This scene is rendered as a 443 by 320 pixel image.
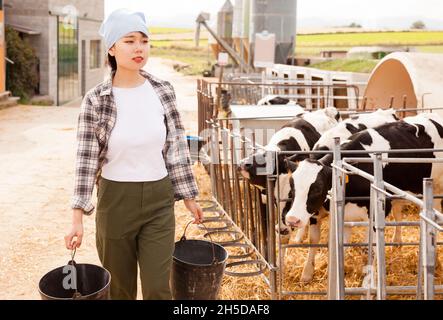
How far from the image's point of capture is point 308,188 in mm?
5234

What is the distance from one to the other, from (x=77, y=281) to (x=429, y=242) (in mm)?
1741

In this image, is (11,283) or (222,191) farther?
(222,191)

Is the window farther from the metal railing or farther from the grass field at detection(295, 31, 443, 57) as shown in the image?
the metal railing

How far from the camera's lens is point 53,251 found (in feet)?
20.7

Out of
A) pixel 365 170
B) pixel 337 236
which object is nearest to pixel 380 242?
pixel 337 236

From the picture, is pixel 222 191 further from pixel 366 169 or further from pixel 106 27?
pixel 106 27

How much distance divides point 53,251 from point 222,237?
5.62ft

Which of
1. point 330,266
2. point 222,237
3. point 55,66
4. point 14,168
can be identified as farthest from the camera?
point 55,66

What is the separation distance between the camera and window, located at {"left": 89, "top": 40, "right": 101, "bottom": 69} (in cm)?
2761

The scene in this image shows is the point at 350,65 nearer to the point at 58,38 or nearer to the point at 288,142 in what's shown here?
the point at 58,38

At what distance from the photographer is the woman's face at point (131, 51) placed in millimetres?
3234

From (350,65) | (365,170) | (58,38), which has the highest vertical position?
(58,38)

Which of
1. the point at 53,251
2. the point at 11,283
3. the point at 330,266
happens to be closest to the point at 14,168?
the point at 53,251

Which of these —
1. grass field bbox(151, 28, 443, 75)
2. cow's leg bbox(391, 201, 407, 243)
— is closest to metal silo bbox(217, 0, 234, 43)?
grass field bbox(151, 28, 443, 75)
